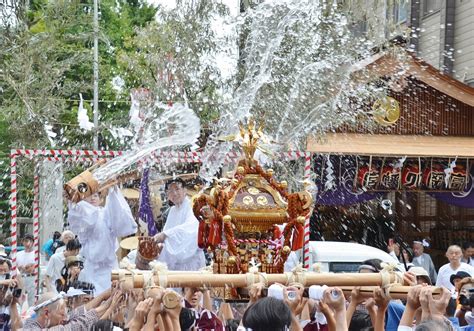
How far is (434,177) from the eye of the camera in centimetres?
1229

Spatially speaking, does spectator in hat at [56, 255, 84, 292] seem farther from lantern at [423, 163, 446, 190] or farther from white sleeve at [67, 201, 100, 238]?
lantern at [423, 163, 446, 190]

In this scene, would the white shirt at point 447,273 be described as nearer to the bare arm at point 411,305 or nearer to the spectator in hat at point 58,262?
the spectator in hat at point 58,262

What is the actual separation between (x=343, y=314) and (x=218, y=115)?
37.8 feet

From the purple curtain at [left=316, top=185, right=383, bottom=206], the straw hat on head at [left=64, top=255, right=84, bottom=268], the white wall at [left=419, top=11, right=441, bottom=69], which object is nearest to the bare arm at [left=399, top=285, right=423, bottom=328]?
the straw hat on head at [left=64, top=255, right=84, bottom=268]

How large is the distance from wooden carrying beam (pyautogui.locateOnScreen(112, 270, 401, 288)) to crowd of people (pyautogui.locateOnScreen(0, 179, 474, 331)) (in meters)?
0.06

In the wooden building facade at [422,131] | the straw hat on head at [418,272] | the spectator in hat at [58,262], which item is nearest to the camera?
the straw hat on head at [418,272]

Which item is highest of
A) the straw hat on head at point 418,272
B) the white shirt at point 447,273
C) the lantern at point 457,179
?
the lantern at point 457,179

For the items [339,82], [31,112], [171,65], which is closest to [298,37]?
[339,82]

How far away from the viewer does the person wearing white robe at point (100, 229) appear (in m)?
7.58

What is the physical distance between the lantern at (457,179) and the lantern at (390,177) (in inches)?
27.2

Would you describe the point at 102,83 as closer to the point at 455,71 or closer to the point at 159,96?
the point at 159,96

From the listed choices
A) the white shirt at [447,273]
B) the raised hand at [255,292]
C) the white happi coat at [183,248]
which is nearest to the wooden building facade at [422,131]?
the white shirt at [447,273]

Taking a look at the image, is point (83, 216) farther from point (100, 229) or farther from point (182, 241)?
point (182, 241)

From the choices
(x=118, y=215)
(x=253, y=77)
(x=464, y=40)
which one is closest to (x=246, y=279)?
(x=118, y=215)
